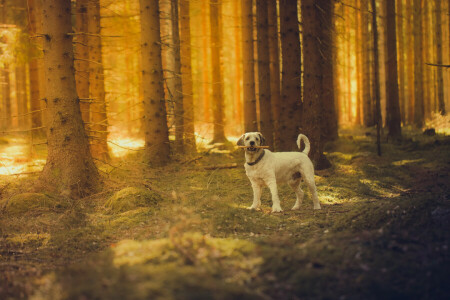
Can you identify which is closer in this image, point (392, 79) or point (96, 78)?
point (96, 78)

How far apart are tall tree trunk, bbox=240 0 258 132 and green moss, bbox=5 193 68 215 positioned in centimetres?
884

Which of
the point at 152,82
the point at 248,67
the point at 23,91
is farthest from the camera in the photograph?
the point at 23,91

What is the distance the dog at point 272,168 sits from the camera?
7.48m

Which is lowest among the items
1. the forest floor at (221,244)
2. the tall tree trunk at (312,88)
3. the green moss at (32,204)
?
the forest floor at (221,244)

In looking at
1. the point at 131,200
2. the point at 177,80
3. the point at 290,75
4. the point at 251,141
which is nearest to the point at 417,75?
the point at 290,75

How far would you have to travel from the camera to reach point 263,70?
14.1m

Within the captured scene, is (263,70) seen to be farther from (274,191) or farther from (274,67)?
(274,191)

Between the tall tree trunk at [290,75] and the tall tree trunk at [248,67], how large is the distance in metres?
2.18

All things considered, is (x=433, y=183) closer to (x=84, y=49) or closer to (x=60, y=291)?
(x=60, y=291)

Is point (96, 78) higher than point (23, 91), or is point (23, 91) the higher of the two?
point (23, 91)

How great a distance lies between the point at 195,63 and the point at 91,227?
26831 millimetres

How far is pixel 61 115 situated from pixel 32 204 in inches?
80.7

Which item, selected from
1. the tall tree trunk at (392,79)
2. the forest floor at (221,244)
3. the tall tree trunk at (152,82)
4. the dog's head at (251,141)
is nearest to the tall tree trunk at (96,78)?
the tall tree trunk at (152,82)

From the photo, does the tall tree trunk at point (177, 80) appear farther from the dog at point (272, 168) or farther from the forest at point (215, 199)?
the dog at point (272, 168)
